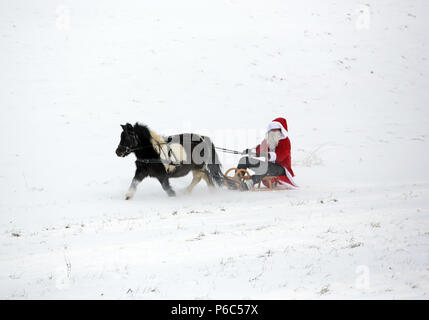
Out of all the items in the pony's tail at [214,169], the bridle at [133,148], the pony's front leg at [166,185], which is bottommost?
the pony's front leg at [166,185]

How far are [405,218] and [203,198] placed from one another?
183 inches

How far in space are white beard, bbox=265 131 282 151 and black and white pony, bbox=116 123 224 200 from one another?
1.85 meters

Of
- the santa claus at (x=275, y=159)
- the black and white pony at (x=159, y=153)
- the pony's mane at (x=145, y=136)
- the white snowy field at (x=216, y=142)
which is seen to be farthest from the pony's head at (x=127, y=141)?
the santa claus at (x=275, y=159)

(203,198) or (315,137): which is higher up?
(315,137)

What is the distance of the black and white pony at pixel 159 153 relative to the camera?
893cm

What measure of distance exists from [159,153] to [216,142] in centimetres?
693

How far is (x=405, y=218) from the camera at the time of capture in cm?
648

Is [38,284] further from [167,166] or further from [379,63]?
[379,63]

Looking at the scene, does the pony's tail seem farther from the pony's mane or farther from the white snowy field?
the pony's mane

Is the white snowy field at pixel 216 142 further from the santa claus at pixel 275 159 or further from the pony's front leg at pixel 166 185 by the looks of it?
the santa claus at pixel 275 159

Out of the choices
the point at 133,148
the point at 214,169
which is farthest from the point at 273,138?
the point at 133,148

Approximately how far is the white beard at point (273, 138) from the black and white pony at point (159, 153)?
1.85m
